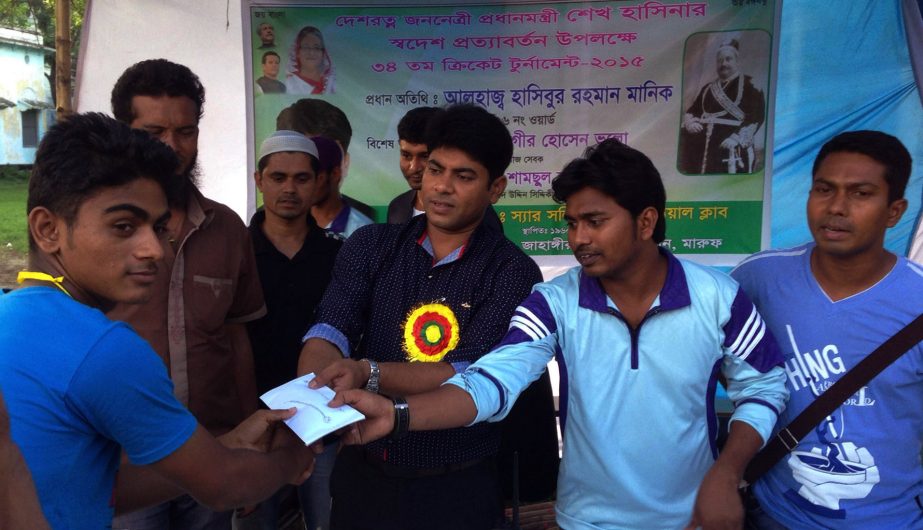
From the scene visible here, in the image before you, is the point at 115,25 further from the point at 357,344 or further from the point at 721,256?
the point at 721,256

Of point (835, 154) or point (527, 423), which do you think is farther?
point (527, 423)

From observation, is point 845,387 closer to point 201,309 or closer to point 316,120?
point 201,309

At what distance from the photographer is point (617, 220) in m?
2.04

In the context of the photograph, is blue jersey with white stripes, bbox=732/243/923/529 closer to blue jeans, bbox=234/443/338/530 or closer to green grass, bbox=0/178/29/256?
blue jeans, bbox=234/443/338/530

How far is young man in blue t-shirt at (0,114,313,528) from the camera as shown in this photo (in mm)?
1263

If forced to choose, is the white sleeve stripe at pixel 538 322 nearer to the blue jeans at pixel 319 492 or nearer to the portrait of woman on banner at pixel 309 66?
the blue jeans at pixel 319 492

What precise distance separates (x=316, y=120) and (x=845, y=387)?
3614 mm

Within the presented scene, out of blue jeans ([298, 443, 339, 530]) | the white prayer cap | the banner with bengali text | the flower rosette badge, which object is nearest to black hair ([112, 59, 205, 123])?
the white prayer cap

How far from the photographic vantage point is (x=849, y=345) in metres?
2.11

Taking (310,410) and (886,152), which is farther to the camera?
Result: (886,152)

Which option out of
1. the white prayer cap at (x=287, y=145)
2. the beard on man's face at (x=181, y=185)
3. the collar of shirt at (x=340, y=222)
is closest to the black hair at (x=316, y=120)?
the collar of shirt at (x=340, y=222)

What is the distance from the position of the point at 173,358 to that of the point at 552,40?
318 centimetres

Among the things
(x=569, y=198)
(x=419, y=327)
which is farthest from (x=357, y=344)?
(x=569, y=198)

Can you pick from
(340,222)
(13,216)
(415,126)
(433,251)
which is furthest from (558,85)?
(13,216)
